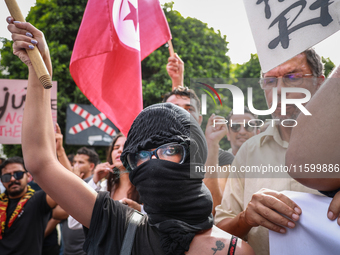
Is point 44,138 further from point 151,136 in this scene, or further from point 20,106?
point 20,106

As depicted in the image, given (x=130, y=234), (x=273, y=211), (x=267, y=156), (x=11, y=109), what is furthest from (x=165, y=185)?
(x=11, y=109)

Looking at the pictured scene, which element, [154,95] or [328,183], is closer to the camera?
[328,183]

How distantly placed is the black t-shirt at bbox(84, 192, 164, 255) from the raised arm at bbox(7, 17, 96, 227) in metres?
0.05

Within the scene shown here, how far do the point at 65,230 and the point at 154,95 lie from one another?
6925 millimetres

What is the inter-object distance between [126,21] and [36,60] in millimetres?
1587

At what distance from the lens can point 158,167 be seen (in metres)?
1.43

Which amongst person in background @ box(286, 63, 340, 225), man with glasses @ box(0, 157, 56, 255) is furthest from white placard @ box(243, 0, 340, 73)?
man with glasses @ box(0, 157, 56, 255)

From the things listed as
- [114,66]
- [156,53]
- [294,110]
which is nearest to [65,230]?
[114,66]

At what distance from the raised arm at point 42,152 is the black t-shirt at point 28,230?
2834 millimetres

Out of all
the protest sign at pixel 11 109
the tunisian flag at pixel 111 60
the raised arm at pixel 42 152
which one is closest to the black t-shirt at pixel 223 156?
the raised arm at pixel 42 152

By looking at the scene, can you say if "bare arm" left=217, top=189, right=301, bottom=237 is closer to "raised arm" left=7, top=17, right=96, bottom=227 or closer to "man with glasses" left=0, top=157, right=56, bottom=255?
"raised arm" left=7, top=17, right=96, bottom=227

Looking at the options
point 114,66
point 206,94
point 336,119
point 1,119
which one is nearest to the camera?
point 336,119

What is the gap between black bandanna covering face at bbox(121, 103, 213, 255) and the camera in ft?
4.58

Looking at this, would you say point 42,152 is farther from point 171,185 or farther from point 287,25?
point 287,25
